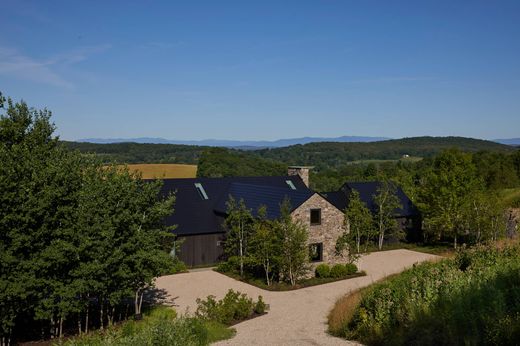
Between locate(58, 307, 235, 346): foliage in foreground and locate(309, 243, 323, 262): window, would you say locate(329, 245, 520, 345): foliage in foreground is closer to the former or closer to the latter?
locate(58, 307, 235, 346): foliage in foreground

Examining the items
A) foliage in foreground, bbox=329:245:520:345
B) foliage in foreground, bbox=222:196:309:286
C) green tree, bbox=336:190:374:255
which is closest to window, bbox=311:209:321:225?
foliage in foreground, bbox=222:196:309:286

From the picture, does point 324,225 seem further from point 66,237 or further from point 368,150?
point 368,150

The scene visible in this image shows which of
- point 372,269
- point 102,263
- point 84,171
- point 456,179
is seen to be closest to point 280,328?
point 102,263

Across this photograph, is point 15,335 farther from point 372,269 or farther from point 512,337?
point 372,269

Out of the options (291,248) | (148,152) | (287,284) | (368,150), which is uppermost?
(368,150)

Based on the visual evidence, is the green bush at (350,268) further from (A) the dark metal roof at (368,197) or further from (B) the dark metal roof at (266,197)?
(A) the dark metal roof at (368,197)

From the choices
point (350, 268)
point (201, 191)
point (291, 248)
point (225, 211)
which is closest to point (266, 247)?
point (291, 248)
